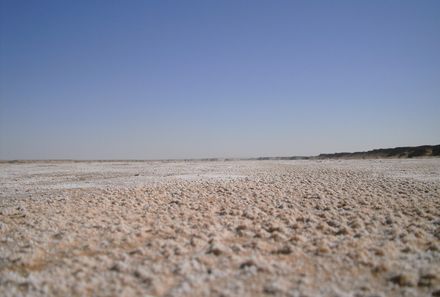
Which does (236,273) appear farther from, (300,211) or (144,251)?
(300,211)

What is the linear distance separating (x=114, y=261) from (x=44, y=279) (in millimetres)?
1150

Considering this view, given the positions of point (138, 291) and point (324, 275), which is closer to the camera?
point (138, 291)

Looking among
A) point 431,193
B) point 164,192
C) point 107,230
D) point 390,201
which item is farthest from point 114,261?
point 431,193

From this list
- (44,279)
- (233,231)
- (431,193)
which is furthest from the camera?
(431,193)

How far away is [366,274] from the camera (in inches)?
199

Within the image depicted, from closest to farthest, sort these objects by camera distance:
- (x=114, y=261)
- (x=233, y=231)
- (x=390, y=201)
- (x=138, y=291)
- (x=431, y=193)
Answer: (x=138, y=291) < (x=114, y=261) < (x=233, y=231) < (x=390, y=201) < (x=431, y=193)

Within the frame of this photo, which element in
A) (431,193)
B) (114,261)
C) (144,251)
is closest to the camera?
(114,261)

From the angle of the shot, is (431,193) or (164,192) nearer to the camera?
(431,193)

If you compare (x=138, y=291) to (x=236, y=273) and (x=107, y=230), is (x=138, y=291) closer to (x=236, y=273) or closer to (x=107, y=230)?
(x=236, y=273)

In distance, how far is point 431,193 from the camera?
41.5 ft

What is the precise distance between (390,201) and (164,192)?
9.44m

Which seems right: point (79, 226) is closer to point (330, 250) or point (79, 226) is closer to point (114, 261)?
point (114, 261)

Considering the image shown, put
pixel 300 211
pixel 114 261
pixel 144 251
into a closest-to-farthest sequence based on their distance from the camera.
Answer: pixel 114 261, pixel 144 251, pixel 300 211

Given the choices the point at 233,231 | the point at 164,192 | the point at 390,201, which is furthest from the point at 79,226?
the point at 390,201
